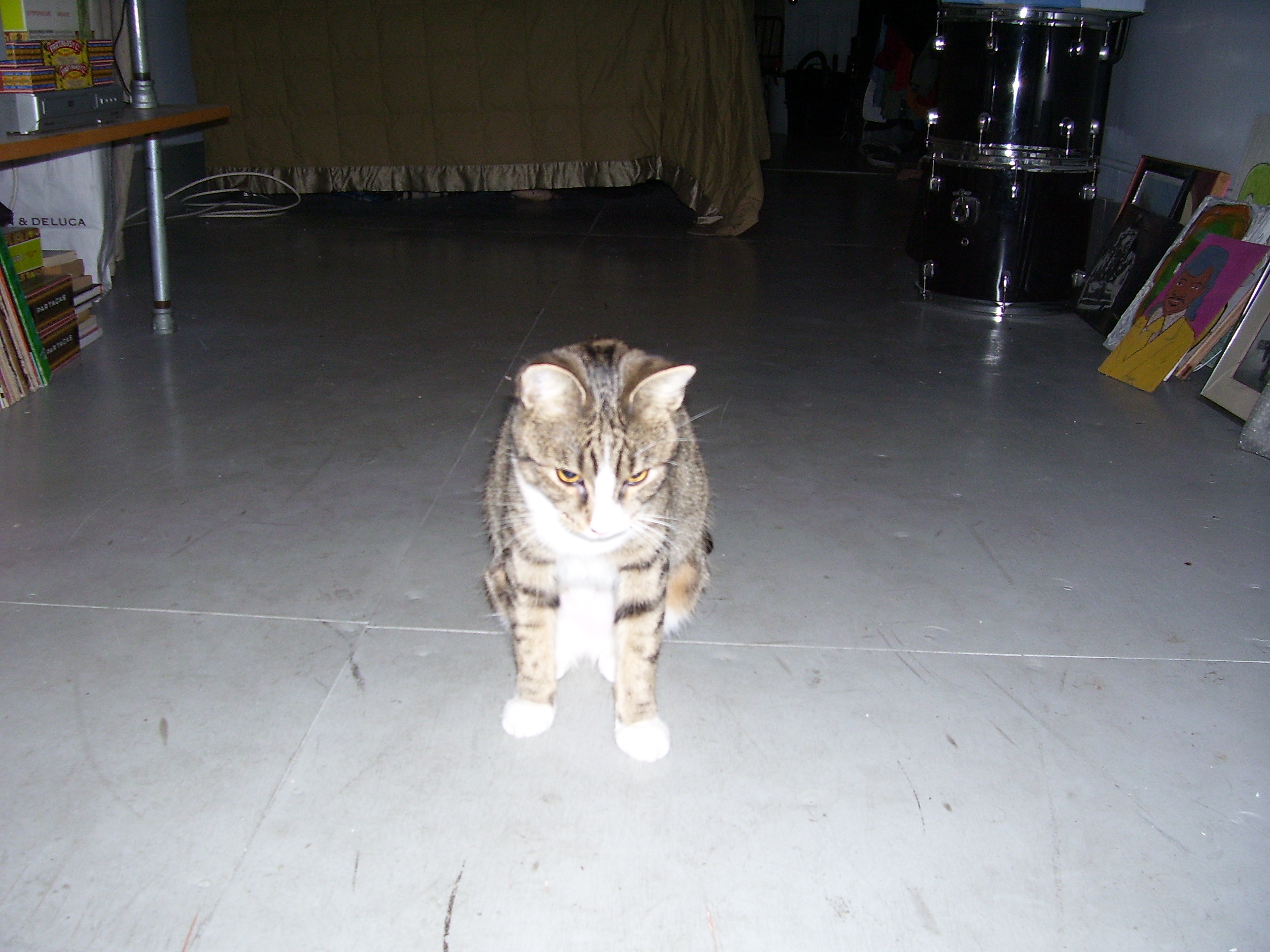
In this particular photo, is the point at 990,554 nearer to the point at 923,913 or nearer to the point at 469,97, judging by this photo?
the point at 923,913

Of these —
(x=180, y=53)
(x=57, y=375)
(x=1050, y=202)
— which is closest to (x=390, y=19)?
(x=180, y=53)

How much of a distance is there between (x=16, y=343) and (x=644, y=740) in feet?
7.24

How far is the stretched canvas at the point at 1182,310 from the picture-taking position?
109 inches

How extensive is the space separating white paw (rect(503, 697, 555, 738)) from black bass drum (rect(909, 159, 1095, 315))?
2.78 meters

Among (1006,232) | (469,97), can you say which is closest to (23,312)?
(469,97)

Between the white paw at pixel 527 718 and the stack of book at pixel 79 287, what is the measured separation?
232cm

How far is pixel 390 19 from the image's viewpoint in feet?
15.8

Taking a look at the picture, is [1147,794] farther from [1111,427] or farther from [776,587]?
[1111,427]

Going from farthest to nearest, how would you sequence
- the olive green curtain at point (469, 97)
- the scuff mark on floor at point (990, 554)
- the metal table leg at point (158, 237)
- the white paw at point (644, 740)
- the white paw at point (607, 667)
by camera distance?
1. the olive green curtain at point (469, 97)
2. the metal table leg at point (158, 237)
3. the scuff mark on floor at point (990, 554)
4. the white paw at point (607, 667)
5. the white paw at point (644, 740)

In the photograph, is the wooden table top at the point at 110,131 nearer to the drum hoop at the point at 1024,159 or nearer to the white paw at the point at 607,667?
the white paw at the point at 607,667

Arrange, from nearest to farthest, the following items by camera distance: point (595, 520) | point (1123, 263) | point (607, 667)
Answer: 1. point (595, 520)
2. point (607, 667)
3. point (1123, 263)

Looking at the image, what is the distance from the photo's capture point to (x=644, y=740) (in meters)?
1.38

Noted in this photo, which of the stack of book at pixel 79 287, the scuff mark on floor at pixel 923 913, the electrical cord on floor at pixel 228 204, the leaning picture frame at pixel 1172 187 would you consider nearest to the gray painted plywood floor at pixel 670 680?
the scuff mark on floor at pixel 923 913

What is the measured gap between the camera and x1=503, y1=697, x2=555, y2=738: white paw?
4.65ft
